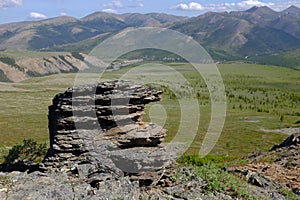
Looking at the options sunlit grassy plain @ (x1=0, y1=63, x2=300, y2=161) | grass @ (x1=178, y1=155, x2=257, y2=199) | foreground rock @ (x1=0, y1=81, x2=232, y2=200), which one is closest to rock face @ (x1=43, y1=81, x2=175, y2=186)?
foreground rock @ (x1=0, y1=81, x2=232, y2=200)

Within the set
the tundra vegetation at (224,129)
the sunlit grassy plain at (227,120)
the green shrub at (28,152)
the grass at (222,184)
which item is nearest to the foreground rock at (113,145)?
the grass at (222,184)

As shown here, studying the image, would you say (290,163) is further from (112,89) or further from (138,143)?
(112,89)

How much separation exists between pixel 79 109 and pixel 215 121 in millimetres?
85126

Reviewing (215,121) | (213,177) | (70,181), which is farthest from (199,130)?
(70,181)

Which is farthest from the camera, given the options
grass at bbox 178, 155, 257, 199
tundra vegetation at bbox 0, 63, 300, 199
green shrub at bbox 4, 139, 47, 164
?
green shrub at bbox 4, 139, 47, 164

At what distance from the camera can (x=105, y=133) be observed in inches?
887

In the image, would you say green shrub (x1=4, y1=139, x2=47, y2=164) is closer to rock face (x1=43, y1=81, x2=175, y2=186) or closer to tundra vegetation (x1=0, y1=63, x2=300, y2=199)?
tundra vegetation (x1=0, y1=63, x2=300, y2=199)

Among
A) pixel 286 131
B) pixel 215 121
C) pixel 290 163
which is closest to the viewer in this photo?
pixel 290 163

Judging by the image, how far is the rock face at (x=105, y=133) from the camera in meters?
21.8

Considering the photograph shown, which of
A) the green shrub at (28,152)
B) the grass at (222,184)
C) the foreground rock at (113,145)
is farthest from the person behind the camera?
the green shrub at (28,152)

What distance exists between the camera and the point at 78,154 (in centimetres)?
2258

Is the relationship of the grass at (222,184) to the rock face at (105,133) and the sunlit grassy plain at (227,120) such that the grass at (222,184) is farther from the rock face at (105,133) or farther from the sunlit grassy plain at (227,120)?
the sunlit grassy plain at (227,120)

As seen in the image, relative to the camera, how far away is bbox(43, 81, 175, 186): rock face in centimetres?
2178

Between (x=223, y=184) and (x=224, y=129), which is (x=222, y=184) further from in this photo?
(x=224, y=129)
